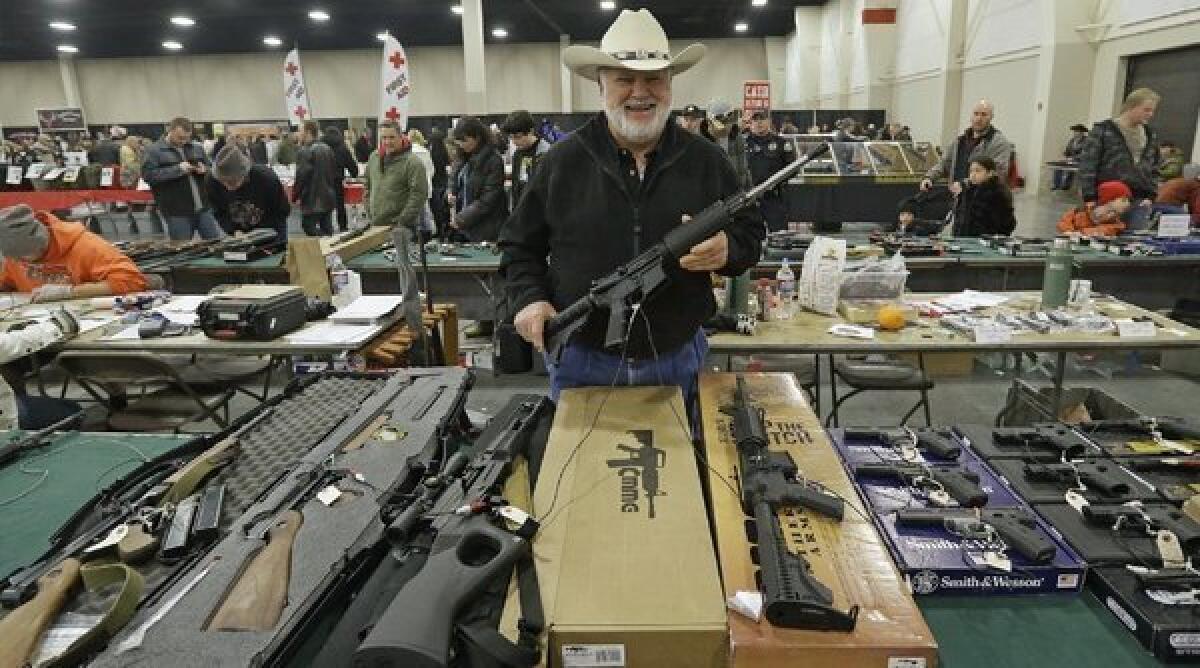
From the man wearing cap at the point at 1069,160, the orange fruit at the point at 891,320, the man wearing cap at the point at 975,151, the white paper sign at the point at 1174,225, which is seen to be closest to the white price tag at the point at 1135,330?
the orange fruit at the point at 891,320

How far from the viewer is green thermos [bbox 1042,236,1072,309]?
11.8ft

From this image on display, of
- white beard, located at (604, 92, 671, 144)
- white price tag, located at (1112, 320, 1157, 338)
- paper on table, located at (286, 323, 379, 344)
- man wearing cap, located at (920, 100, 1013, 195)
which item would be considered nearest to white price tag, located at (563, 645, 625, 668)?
white beard, located at (604, 92, 671, 144)

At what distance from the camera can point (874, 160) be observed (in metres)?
10.9

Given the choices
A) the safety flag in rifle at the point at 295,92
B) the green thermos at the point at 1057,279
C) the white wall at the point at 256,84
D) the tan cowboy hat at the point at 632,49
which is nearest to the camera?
the tan cowboy hat at the point at 632,49

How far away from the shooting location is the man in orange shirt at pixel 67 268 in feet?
13.1

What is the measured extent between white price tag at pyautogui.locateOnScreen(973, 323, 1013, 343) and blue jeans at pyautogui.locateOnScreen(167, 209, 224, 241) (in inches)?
278

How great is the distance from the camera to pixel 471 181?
606 cm

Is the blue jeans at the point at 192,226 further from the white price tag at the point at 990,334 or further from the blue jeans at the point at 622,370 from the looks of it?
the white price tag at the point at 990,334

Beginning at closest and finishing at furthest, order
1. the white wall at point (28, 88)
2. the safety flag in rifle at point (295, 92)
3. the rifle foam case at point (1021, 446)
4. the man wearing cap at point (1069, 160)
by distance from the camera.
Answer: the rifle foam case at point (1021, 446)
the man wearing cap at point (1069, 160)
the safety flag in rifle at point (295, 92)
the white wall at point (28, 88)

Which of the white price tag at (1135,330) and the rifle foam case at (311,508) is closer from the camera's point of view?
the rifle foam case at (311,508)

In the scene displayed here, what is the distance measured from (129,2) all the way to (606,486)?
16588mm

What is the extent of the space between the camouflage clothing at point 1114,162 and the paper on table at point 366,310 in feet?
19.0

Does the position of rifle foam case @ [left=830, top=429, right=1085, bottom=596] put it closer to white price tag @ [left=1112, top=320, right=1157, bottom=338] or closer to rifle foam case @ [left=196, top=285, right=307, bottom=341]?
white price tag @ [left=1112, top=320, right=1157, bottom=338]

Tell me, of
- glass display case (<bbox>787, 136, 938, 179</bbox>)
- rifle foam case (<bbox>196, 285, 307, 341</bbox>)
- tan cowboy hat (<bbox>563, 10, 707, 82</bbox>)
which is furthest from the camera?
glass display case (<bbox>787, 136, 938, 179</bbox>)
